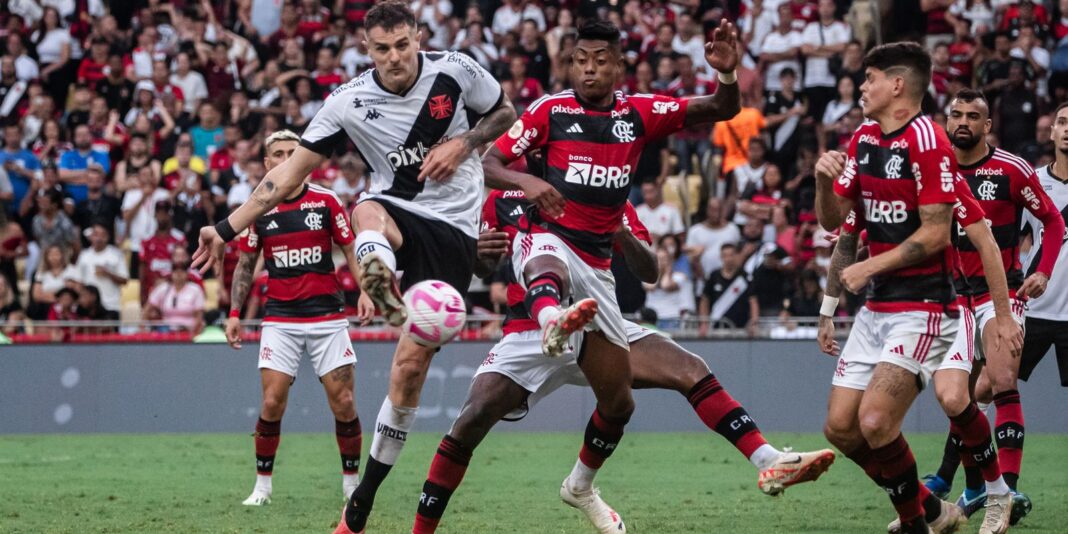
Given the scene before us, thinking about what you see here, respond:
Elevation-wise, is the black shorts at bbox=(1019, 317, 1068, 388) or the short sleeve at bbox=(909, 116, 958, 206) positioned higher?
the short sleeve at bbox=(909, 116, 958, 206)

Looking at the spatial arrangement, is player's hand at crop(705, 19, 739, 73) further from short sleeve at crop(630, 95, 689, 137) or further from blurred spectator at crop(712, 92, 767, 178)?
blurred spectator at crop(712, 92, 767, 178)

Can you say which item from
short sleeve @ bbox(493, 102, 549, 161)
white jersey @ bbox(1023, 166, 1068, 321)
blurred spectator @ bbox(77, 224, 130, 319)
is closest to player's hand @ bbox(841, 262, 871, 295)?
short sleeve @ bbox(493, 102, 549, 161)

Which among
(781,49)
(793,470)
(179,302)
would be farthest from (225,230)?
(781,49)

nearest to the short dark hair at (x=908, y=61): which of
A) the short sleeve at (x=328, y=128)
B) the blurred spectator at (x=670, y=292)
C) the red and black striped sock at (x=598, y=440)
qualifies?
the red and black striped sock at (x=598, y=440)

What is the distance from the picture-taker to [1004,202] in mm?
9281

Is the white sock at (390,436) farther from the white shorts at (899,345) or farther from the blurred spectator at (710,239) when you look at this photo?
the blurred spectator at (710,239)

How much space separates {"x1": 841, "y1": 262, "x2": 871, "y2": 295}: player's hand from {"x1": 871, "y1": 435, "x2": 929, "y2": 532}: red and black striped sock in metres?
0.87

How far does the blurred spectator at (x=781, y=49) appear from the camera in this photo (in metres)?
20.7

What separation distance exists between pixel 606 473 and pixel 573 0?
12409mm

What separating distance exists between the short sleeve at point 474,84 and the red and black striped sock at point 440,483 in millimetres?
2029

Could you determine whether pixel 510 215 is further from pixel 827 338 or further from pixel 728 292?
pixel 728 292

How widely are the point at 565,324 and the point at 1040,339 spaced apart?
4790 millimetres

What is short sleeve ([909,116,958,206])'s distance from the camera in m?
7.31

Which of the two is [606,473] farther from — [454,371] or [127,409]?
[127,409]
